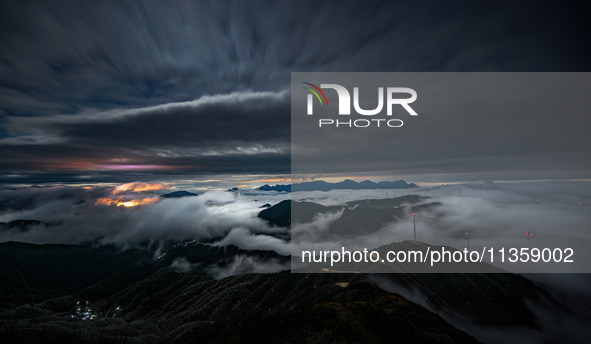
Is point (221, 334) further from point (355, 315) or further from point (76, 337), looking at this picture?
point (76, 337)

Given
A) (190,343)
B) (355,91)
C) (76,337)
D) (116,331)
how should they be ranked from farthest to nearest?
1. (116,331)
2. (76,337)
3. (190,343)
4. (355,91)

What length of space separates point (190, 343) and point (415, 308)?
13264 cm

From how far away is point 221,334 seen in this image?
141 metres

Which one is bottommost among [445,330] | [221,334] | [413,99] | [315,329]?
[221,334]

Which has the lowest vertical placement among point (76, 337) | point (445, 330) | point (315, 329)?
point (76, 337)

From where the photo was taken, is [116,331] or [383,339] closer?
[383,339]

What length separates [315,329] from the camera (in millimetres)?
95500

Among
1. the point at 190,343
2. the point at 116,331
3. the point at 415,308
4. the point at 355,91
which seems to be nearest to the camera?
the point at 355,91

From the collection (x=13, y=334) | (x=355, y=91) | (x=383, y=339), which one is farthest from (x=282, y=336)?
(x=13, y=334)

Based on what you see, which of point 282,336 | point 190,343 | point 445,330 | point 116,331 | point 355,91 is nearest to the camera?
point 355,91

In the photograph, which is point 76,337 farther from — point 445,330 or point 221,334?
point 445,330

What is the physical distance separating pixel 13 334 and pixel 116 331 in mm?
71044

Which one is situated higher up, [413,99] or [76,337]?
[413,99]

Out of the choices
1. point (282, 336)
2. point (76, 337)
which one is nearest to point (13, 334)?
point (76, 337)
